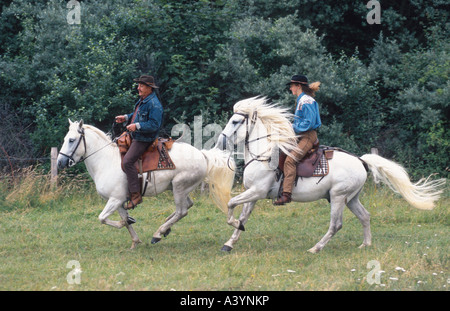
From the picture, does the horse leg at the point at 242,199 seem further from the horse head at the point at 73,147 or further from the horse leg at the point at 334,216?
the horse head at the point at 73,147

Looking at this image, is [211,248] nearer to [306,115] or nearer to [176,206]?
[176,206]

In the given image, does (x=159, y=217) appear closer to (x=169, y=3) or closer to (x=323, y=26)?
(x=169, y=3)

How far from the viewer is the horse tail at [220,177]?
916 centimetres

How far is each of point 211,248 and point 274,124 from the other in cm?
212

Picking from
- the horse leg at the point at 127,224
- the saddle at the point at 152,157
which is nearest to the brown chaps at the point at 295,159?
the saddle at the point at 152,157

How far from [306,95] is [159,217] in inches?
172

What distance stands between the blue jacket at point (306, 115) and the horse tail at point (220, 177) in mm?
1405

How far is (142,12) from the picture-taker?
48.7ft

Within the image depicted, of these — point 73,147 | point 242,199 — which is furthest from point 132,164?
point 242,199

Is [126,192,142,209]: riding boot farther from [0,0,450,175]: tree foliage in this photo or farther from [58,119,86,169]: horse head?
[0,0,450,175]: tree foliage

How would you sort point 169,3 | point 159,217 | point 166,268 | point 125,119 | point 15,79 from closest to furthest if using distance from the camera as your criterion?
point 166,268 < point 125,119 < point 159,217 < point 169,3 < point 15,79

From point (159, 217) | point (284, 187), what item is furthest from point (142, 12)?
point (284, 187)

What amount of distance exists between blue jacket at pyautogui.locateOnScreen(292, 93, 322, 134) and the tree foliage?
6371 mm

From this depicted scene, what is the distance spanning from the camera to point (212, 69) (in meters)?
15.0
